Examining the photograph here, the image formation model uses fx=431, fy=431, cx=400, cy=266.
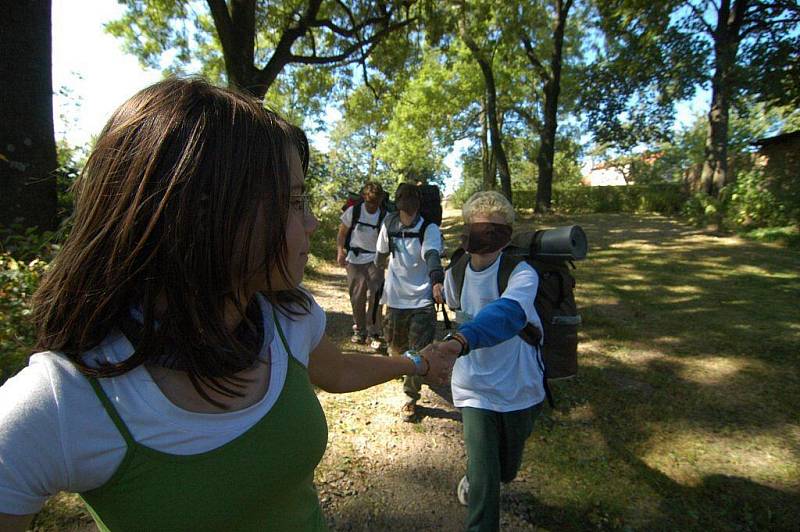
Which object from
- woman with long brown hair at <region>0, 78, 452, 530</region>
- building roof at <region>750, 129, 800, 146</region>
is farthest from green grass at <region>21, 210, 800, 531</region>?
building roof at <region>750, 129, 800, 146</region>

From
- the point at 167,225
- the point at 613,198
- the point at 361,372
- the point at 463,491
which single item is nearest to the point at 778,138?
the point at 613,198

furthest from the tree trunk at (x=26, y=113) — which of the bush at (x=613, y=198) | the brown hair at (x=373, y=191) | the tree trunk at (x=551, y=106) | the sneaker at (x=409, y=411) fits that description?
the bush at (x=613, y=198)

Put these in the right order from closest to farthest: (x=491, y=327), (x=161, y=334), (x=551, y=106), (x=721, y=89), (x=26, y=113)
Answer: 1. (x=161, y=334)
2. (x=491, y=327)
3. (x=26, y=113)
4. (x=721, y=89)
5. (x=551, y=106)

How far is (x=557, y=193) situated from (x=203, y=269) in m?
28.1

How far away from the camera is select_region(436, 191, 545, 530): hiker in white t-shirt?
2.19 m

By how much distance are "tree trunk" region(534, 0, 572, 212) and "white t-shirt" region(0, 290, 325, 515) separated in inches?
775

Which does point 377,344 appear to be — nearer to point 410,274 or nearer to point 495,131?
point 410,274

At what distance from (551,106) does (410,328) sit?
55.4ft

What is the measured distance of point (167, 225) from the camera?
83 cm

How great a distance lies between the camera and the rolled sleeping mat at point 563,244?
87.7 inches

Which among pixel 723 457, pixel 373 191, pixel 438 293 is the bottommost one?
pixel 723 457

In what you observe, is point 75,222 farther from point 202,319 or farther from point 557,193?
point 557,193

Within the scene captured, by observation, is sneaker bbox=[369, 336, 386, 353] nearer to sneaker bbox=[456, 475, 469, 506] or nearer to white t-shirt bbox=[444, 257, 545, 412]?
sneaker bbox=[456, 475, 469, 506]

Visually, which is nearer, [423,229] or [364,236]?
[423,229]
